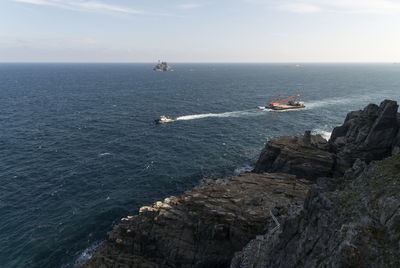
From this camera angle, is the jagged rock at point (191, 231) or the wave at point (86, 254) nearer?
the jagged rock at point (191, 231)

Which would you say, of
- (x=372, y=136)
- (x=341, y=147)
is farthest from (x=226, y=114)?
(x=372, y=136)

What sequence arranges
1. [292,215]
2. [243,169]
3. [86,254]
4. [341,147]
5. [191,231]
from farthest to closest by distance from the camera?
[243,169]
[341,147]
[86,254]
[191,231]
[292,215]

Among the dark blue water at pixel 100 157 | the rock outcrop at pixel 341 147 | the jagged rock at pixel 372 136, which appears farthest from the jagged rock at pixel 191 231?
the jagged rock at pixel 372 136

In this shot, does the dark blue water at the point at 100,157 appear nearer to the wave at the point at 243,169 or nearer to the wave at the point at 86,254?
the wave at the point at 243,169

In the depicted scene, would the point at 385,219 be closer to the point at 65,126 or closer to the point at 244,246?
the point at 244,246

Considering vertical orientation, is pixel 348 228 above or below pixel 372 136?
below

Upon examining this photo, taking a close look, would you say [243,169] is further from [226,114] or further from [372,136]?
[226,114]

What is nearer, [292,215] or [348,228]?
[348,228]
